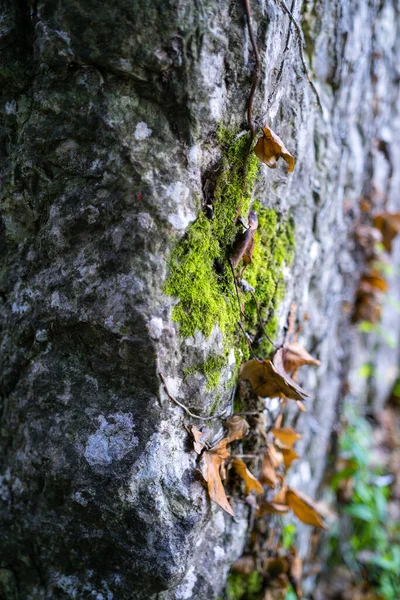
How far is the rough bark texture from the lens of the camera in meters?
1.41

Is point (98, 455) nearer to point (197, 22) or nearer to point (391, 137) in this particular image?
point (197, 22)

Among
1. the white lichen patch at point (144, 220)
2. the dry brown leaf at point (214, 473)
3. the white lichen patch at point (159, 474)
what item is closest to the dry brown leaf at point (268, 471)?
the dry brown leaf at point (214, 473)

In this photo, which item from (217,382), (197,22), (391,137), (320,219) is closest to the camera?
(197,22)

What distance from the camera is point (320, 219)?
92.4 inches

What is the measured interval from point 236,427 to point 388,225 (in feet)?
7.46

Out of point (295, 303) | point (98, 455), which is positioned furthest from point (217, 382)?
point (295, 303)

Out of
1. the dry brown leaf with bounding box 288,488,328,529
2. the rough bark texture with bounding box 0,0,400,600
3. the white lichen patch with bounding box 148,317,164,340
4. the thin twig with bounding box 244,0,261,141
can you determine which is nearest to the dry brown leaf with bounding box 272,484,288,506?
the dry brown leaf with bounding box 288,488,328,529

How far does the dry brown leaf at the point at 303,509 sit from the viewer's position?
2.07m

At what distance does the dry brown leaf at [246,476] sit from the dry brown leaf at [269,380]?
0.85 ft

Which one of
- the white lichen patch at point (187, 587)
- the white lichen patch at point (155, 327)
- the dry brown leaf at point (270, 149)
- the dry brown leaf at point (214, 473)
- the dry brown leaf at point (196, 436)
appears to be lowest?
the white lichen patch at point (187, 587)

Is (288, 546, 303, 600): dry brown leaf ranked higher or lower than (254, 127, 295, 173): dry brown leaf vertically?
lower

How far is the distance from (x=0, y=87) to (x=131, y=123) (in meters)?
0.48

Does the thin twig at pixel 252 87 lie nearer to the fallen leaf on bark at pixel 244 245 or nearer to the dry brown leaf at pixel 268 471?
the fallen leaf on bark at pixel 244 245

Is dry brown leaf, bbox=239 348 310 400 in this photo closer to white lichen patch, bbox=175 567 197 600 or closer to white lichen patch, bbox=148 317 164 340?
white lichen patch, bbox=148 317 164 340
